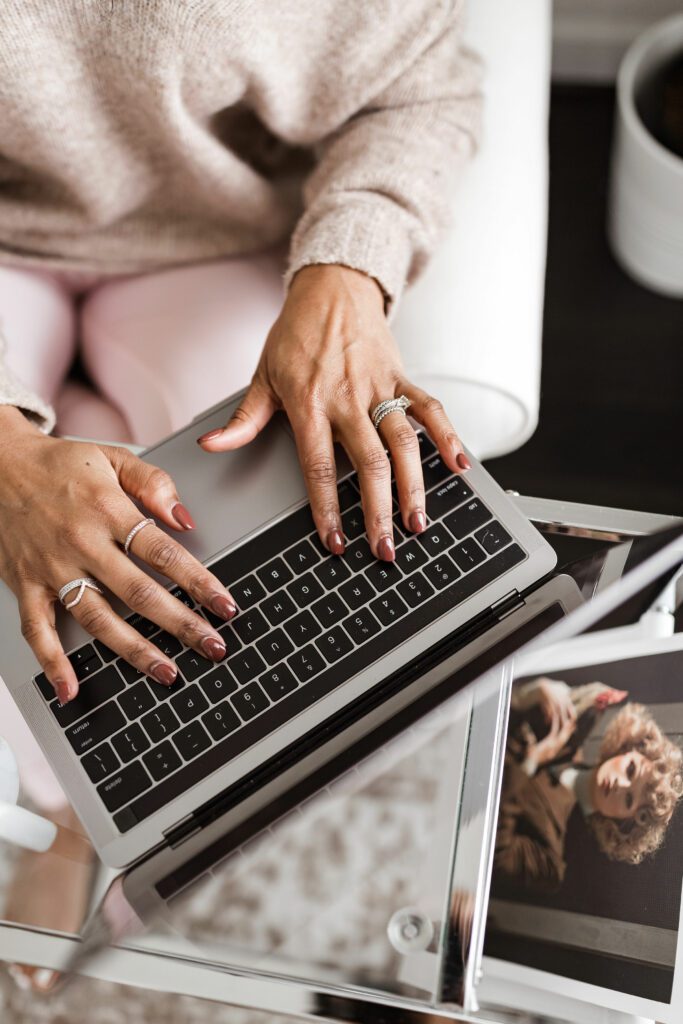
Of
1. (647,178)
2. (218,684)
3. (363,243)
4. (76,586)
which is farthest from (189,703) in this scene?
(647,178)

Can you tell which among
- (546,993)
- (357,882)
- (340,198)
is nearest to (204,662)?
(357,882)

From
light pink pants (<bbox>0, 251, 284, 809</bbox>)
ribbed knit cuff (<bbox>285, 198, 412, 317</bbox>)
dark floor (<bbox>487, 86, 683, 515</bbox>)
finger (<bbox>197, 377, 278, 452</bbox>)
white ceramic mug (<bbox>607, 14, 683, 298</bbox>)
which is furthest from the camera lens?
dark floor (<bbox>487, 86, 683, 515</bbox>)

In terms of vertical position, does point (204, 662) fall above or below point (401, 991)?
above

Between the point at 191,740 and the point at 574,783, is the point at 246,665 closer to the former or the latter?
the point at 191,740

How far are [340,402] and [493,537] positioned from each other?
18cm

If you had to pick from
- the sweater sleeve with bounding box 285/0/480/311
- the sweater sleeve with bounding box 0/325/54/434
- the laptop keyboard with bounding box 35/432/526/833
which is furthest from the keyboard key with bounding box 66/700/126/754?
the sweater sleeve with bounding box 285/0/480/311

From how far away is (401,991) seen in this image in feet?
1.76

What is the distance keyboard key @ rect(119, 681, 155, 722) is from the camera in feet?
1.91

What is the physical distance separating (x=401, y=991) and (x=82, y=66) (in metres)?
0.78

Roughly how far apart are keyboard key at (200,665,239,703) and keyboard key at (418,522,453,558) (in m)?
0.17

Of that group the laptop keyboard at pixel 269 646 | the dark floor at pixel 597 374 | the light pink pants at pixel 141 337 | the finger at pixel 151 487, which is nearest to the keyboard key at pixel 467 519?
the laptop keyboard at pixel 269 646

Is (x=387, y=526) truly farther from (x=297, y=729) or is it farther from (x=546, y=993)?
(x=546, y=993)

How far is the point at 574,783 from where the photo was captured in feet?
1.93

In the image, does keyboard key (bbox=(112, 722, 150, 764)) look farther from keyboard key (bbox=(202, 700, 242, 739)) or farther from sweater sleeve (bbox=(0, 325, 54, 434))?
sweater sleeve (bbox=(0, 325, 54, 434))
